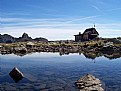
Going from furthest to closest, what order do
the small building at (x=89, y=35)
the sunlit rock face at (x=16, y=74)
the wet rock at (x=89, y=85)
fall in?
the small building at (x=89, y=35) < the sunlit rock face at (x=16, y=74) < the wet rock at (x=89, y=85)

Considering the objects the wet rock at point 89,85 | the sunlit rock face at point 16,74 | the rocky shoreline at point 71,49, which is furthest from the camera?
the rocky shoreline at point 71,49

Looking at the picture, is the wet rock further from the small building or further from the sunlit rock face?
the small building

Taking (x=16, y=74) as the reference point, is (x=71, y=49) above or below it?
above

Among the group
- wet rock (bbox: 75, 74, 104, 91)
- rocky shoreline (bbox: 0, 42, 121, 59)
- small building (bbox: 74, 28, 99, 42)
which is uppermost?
small building (bbox: 74, 28, 99, 42)

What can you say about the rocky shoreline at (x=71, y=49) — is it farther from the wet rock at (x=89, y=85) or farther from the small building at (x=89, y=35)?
the wet rock at (x=89, y=85)

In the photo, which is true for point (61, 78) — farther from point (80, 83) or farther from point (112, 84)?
point (112, 84)

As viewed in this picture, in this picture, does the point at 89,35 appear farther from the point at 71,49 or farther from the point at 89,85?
the point at 89,85

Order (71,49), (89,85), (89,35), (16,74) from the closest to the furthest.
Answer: (89,85) → (16,74) → (71,49) → (89,35)

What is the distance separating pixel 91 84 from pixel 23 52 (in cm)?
5016

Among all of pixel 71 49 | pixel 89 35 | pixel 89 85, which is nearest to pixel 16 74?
pixel 89 85

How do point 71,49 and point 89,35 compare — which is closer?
point 71,49

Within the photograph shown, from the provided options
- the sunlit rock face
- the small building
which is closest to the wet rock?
the sunlit rock face

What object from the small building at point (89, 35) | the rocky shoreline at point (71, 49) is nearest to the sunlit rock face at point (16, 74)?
the rocky shoreline at point (71, 49)

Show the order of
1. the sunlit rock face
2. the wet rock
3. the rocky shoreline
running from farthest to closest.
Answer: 1. the rocky shoreline
2. the sunlit rock face
3. the wet rock
